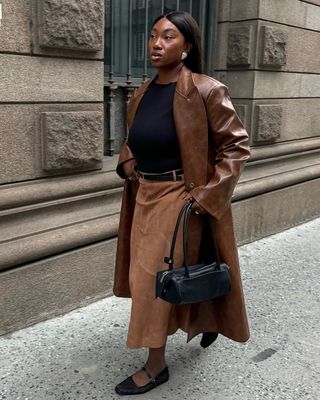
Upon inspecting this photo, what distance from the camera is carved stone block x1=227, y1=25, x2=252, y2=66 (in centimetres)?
529

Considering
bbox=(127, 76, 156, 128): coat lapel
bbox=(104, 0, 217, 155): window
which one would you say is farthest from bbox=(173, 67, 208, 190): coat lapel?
bbox=(104, 0, 217, 155): window

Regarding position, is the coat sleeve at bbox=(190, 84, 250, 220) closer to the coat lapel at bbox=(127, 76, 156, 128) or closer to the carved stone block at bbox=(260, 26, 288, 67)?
the coat lapel at bbox=(127, 76, 156, 128)

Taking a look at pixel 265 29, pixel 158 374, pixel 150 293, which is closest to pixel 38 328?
pixel 158 374

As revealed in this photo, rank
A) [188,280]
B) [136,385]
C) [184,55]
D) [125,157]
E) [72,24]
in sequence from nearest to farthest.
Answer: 1. [188,280]
2. [184,55]
3. [136,385]
4. [125,157]
5. [72,24]

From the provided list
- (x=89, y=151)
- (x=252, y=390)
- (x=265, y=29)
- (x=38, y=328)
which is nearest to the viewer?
(x=252, y=390)

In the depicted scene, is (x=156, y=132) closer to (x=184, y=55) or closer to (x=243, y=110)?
(x=184, y=55)

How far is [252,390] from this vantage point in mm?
2846

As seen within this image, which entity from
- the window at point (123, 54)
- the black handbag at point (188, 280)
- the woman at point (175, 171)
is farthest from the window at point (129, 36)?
the black handbag at point (188, 280)

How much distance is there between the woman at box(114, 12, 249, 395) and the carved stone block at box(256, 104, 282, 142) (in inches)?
118

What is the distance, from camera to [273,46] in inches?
213

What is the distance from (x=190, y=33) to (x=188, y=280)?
4.05ft

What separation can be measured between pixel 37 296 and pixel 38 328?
23 cm

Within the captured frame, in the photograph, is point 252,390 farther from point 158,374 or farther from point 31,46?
point 31,46

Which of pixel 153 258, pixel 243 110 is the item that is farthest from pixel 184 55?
pixel 243 110
